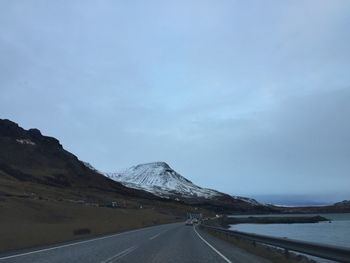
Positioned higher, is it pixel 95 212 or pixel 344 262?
pixel 95 212

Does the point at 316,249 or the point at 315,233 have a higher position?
the point at 315,233

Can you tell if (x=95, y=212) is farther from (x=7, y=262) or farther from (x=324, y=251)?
(x=324, y=251)

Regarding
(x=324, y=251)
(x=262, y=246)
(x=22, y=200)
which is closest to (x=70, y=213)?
(x=22, y=200)

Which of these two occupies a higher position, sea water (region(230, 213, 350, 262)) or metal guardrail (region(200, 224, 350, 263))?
sea water (region(230, 213, 350, 262))

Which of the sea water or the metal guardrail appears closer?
the metal guardrail

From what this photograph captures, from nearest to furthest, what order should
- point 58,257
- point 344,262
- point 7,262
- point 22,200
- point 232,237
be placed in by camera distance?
point 344,262 < point 7,262 < point 58,257 < point 232,237 < point 22,200

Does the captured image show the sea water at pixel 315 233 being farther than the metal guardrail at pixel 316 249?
Yes

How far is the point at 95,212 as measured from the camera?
90.7 metres

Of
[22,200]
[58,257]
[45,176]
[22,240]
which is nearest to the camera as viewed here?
[58,257]

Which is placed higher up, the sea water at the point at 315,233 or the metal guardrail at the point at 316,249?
the sea water at the point at 315,233

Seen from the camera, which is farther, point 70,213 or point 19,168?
point 19,168

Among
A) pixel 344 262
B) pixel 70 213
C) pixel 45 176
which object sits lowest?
pixel 344 262

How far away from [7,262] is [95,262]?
295 cm

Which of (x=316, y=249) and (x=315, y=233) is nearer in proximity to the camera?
(x=316, y=249)
